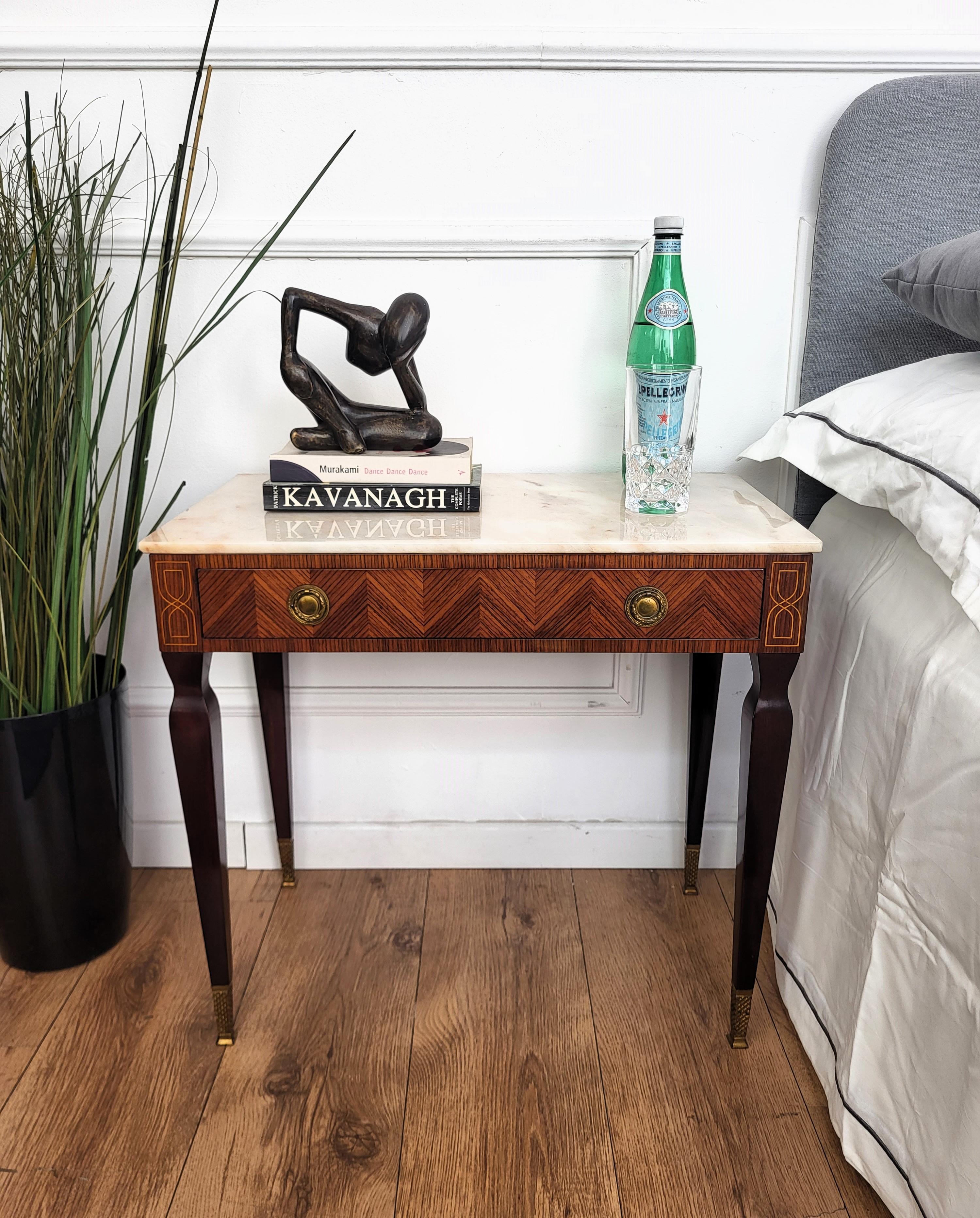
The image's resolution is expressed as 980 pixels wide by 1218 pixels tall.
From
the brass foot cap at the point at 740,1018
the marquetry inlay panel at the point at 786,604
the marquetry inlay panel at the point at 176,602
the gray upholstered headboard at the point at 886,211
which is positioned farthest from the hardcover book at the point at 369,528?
the brass foot cap at the point at 740,1018

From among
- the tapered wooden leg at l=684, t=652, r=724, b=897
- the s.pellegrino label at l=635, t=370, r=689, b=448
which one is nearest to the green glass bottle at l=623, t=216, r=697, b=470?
the s.pellegrino label at l=635, t=370, r=689, b=448

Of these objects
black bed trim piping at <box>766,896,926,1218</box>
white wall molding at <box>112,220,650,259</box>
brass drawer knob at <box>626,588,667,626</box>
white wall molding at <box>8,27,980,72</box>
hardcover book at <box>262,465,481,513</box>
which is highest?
white wall molding at <box>8,27,980,72</box>

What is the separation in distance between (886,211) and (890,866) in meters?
0.86

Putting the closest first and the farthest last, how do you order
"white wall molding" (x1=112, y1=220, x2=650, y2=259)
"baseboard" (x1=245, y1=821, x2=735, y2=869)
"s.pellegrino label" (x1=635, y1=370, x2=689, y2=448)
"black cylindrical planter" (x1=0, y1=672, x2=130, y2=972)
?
"s.pellegrino label" (x1=635, y1=370, x2=689, y2=448) < "black cylindrical planter" (x1=0, y1=672, x2=130, y2=972) < "white wall molding" (x1=112, y1=220, x2=650, y2=259) < "baseboard" (x1=245, y1=821, x2=735, y2=869)

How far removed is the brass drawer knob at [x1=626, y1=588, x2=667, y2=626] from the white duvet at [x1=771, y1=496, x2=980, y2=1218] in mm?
246

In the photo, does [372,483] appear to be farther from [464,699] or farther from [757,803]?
[757,803]

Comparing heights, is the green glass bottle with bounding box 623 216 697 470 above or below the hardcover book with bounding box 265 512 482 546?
above

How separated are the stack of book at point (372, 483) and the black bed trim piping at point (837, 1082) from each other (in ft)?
1.53

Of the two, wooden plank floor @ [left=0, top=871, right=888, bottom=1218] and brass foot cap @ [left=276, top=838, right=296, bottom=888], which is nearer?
wooden plank floor @ [left=0, top=871, right=888, bottom=1218]

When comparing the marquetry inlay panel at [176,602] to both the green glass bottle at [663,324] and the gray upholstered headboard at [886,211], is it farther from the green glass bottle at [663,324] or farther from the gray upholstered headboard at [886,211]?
the gray upholstered headboard at [886,211]

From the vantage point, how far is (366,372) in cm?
118

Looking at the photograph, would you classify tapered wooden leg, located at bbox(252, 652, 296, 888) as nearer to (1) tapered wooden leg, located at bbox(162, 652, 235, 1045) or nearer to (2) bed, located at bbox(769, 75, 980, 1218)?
(1) tapered wooden leg, located at bbox(162, 652, 235, 1045)

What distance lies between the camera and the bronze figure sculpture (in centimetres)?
112

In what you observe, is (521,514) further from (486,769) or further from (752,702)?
(486,769)
